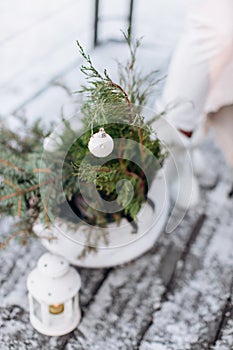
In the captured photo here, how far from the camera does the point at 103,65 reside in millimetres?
2258

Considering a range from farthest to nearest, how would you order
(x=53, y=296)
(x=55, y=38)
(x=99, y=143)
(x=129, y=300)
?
(x=55, y=38)
(x=129, y=300)
(x=53, y=296)
(x=99, y=143)

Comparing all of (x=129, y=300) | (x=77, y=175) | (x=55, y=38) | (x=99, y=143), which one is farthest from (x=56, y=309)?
(x=55, y=38)

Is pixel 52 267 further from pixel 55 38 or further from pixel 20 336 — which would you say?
pixel 55 38

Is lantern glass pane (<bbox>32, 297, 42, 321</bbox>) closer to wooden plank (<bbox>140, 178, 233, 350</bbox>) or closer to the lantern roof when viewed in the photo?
the lantern roof

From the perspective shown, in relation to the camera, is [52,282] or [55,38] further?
[55,38]

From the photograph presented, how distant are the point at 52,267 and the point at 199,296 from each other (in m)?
0.40

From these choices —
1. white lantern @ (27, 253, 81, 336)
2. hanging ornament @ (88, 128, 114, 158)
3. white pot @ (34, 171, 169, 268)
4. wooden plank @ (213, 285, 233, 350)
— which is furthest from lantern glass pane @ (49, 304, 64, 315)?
hanging ornament @ (88, 128, 114, 158)

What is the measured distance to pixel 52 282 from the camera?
41.6 inches

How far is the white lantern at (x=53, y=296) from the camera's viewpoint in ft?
3.44

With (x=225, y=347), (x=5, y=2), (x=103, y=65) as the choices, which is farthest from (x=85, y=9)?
(x=225, y=347)

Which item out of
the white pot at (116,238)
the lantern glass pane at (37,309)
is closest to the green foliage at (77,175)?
the white pot at (116,238)

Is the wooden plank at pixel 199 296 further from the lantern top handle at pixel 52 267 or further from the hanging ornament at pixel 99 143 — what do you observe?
the hanging ornament at pixel 99 143

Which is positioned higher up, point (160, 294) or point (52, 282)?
point (52, 282)

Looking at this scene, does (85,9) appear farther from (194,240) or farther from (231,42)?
(194,240)
